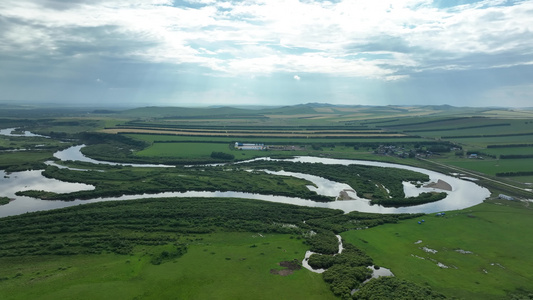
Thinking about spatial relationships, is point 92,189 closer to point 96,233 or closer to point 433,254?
point 96,233

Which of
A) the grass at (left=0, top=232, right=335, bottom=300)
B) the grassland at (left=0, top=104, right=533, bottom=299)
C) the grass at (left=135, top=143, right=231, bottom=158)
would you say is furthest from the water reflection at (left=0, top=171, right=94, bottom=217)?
the grass at (left=135, top=143, right=231, bottom=158)

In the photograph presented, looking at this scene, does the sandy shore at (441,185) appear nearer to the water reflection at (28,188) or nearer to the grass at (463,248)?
the grass at (463,248)

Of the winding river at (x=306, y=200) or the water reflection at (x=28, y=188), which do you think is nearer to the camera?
the water reflection at (x=28, y=188)

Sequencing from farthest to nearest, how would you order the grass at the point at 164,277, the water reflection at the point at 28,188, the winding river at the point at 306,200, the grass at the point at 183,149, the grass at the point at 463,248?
the grass at the point at 183,149 → the winding river at the point at 306,200 → the water reflection at the point at 28,188 → the grass at the point at 463,248 → the grass at the point at 164,277

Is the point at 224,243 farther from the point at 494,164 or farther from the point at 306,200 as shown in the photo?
the point at 494,164

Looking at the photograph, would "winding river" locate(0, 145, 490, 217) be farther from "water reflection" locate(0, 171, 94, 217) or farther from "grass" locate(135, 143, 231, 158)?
"grass" locate(135, 143, 231, 158)

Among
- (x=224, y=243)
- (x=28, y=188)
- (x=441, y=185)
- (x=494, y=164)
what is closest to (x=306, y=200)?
(x=224, y=243)

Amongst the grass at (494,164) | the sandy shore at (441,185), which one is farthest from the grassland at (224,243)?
the sandy shore at (441,185)
